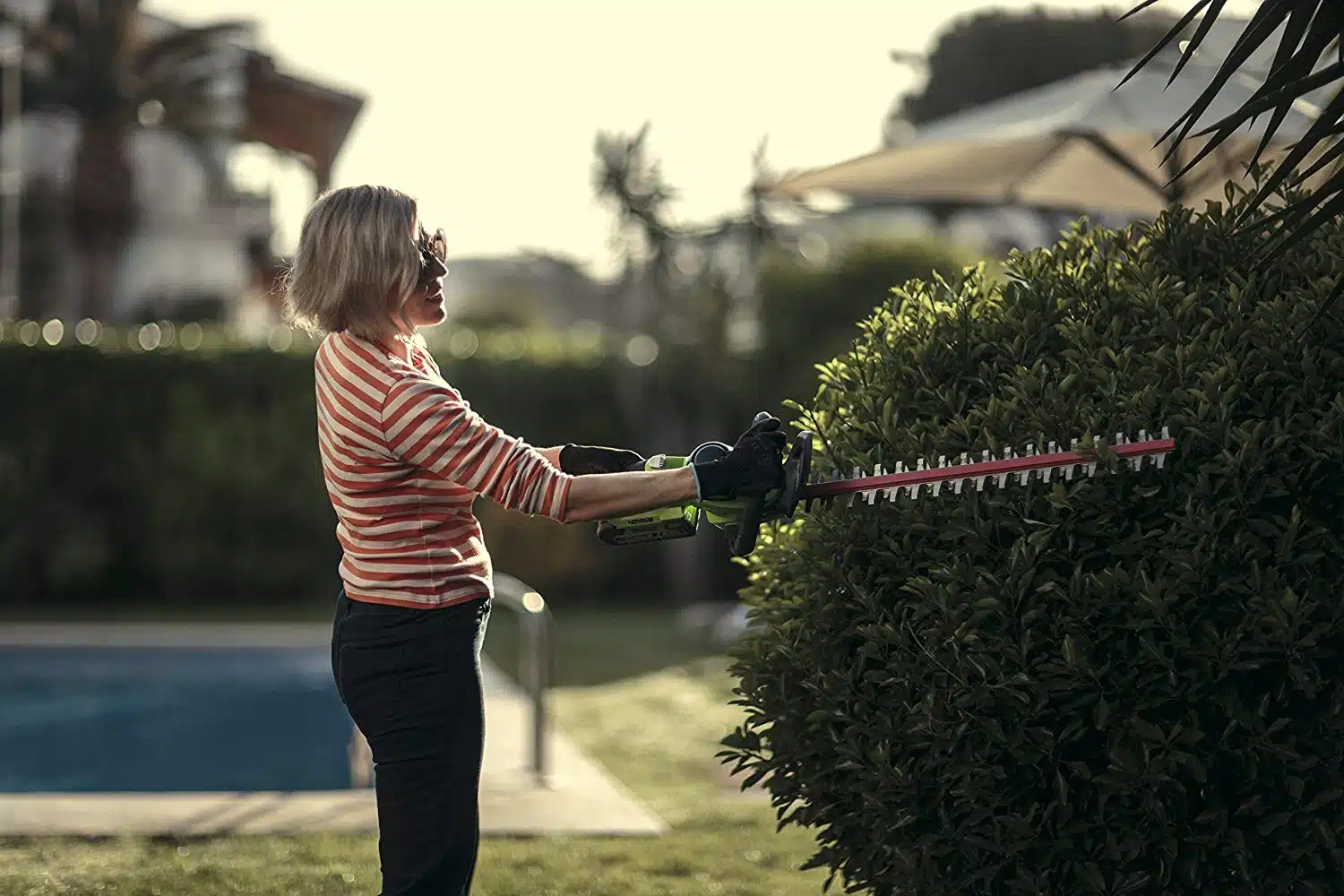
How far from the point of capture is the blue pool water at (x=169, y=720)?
30.5 feet

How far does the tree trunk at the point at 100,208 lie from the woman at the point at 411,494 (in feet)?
82.8

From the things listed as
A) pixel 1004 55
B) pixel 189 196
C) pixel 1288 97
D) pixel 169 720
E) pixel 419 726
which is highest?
pixel 1004 55

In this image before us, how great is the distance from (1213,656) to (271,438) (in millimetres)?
12073

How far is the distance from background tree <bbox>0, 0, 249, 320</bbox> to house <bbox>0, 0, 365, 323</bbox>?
1.27 ft

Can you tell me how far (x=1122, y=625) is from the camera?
353cm

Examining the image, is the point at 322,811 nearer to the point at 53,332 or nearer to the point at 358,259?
the point at 358,259

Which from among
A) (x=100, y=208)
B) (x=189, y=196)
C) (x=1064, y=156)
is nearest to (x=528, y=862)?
(x=1064, y=156)

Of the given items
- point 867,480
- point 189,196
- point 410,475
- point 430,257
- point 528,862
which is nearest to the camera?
point 410,475

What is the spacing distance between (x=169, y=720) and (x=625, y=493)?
8.13m

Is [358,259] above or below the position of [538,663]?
above

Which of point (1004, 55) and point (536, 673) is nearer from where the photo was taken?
point (536, 673)

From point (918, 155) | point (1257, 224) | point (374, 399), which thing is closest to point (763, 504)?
point (374, 399)

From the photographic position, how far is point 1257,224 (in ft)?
12.1

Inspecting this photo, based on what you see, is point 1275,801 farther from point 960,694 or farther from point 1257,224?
point 1257,224
